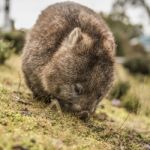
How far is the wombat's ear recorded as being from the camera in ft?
21.1

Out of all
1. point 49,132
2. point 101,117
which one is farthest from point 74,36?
point 49,132

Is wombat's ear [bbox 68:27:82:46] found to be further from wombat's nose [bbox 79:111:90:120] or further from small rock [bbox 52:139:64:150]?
small rock [bbox 52:139:64:150]

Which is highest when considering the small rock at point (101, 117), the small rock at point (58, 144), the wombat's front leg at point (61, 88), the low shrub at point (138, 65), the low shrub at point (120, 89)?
the wombat's front leg at point (61, 88)

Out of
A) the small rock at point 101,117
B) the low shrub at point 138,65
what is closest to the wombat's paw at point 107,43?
the small rock at point 101,117

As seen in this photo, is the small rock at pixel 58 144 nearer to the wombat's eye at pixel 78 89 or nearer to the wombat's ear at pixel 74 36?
the wombat's eye at pixel 78 89

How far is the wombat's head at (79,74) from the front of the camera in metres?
6.18

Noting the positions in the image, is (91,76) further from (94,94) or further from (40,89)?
(40,89)

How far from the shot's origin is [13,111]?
210 inches

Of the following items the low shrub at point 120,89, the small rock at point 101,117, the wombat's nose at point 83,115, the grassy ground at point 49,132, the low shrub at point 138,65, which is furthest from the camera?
the low shrub at point 138,65

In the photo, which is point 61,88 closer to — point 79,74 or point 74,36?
point 79,74

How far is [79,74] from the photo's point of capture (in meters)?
6.18

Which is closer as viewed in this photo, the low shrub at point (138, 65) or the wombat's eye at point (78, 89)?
the wombat's eye at point (78, 89)

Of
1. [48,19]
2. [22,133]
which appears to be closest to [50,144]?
[22,133]

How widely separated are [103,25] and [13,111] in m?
2.31
